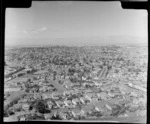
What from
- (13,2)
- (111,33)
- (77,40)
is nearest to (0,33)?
(13,2)

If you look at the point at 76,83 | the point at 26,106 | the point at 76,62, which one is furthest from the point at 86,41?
the point at 26,106

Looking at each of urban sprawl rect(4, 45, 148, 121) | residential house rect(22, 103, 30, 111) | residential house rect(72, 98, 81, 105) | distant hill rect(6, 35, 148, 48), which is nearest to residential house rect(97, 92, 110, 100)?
urban sprawl rect(4, 45, 148, 121)

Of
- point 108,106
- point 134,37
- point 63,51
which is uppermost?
point 134,37

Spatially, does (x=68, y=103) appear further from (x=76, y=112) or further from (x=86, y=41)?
(x=86, y=41)

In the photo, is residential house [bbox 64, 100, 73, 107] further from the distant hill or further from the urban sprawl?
the distant hill

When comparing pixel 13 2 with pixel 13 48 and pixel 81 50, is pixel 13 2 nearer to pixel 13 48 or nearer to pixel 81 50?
pixel 13 48

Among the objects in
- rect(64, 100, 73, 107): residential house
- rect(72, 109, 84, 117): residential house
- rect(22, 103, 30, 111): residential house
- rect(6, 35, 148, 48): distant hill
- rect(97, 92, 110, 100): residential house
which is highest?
rect(6, 35, 148, 48): distant hill

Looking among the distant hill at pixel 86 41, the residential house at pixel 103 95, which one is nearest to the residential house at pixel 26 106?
the distant hill at pixel 86 41

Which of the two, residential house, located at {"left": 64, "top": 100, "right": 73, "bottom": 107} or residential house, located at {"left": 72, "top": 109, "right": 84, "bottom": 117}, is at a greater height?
residential house, located at {"left": 64, "top": 100, "right": 73, "bottom": 107}
